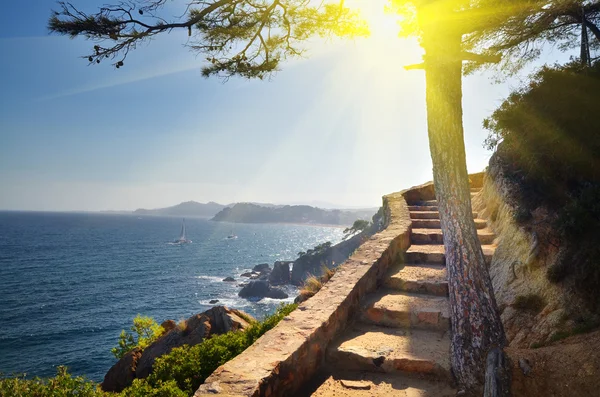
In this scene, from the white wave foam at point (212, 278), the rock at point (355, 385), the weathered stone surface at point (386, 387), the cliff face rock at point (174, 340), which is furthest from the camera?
A: the white wave foam at point (212, 278)

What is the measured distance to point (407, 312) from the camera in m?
4.61

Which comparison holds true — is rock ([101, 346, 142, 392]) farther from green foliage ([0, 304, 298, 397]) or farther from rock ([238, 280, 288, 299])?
rock ([238, 280, 288, 299])

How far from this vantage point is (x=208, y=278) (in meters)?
57.8

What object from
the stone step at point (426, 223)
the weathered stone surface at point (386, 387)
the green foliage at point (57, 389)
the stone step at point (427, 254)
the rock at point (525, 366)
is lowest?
the green foliage at point (57, 389)

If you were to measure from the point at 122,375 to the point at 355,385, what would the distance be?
11.2m

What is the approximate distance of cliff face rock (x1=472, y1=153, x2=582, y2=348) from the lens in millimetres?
3764

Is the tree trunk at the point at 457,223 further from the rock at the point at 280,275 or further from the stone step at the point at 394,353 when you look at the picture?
the rock at the point at 280,275

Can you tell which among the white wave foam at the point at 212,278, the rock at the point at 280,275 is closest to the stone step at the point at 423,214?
the rock at the point at 280,275

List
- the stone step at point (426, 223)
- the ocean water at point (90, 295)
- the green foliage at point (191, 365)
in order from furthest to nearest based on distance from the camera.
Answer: the ocean water at point (90, 295) < the stone step at point (426, 223) < the green foliage at point (191, 365)

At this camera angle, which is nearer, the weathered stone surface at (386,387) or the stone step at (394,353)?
the weathered stone surface at (386,387)

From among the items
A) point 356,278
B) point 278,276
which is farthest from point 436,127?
point 278,276

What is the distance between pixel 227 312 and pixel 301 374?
9107 mm

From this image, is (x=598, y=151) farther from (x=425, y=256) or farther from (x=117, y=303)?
(x=117, y=303)

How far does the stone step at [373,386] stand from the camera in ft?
10.8
